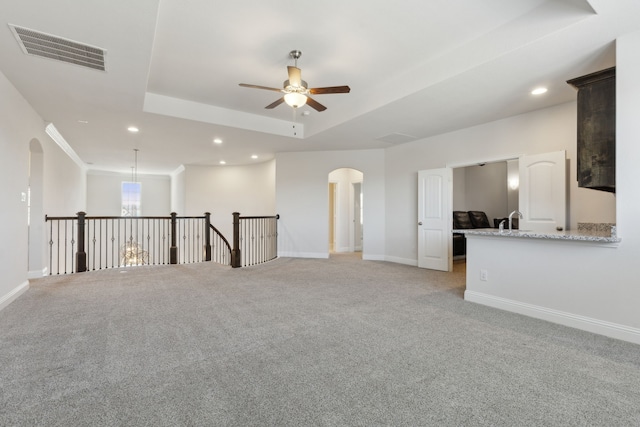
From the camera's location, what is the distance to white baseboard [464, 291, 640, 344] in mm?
2672

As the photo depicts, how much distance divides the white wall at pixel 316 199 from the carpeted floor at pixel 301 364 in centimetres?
345

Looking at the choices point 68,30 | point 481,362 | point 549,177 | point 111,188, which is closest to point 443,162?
point 549,177

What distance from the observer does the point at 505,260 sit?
11.6ft

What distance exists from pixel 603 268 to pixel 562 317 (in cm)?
62

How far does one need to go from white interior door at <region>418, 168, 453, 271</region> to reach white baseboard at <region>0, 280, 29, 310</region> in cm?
644

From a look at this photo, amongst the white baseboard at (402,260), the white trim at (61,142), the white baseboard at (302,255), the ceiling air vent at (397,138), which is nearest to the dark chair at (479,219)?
the white baseboard at (402,260)

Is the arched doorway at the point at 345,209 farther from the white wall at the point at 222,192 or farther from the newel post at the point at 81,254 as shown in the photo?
the newel post at the point at 81,254

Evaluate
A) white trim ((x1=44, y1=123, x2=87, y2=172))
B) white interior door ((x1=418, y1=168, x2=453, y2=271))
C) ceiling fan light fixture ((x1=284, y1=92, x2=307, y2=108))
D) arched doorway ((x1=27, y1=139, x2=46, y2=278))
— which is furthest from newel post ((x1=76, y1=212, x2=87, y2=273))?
white interior door ((x1=418, y1=168, x2=453, y2=271))

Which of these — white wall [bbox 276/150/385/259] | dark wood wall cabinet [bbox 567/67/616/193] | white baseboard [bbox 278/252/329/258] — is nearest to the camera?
dark wood wall cabinet [bbox 567/67/616/193]

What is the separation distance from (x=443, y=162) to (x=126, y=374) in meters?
5.89

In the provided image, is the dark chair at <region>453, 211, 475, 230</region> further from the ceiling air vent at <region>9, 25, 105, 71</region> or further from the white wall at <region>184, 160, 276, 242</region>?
the ceiling air vent at <region>9, 25, 105, 71</region>

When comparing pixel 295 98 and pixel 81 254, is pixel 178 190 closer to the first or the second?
pixel 81 254

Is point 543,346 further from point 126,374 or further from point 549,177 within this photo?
point 126,374

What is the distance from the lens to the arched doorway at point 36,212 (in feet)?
17.2
